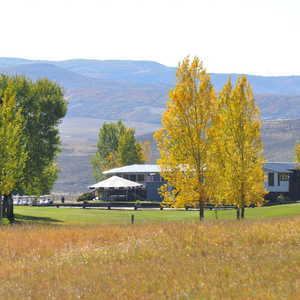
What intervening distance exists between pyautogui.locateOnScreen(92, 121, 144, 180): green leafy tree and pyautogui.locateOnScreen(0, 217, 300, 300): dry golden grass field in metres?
101

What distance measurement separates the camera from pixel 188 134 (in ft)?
134

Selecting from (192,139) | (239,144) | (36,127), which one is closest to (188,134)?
(192,139)

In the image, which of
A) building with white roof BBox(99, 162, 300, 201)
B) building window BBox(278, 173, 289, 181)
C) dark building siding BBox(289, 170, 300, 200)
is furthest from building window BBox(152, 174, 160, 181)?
dark building siding BBox(289, 170, 300, 200)

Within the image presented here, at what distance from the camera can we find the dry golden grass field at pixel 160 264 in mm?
14202

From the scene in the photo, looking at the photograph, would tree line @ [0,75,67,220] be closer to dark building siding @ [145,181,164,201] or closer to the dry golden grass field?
the dry golden grass field

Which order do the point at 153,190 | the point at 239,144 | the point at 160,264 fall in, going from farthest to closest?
the point at 153,190 → the point at 239,144 → the point at 160,264

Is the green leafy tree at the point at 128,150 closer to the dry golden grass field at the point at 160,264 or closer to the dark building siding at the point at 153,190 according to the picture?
the dark building siding at the point at 153,190

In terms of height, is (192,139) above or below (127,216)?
above

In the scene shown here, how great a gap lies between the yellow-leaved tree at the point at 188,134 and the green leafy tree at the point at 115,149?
271 ft

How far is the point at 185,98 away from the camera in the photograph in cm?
4084

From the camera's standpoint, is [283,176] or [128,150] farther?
[128,150]

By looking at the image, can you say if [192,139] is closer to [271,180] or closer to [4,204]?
[4,204]

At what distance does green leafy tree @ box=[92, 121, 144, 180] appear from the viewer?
418 feet

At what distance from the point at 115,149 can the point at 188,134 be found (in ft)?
354
